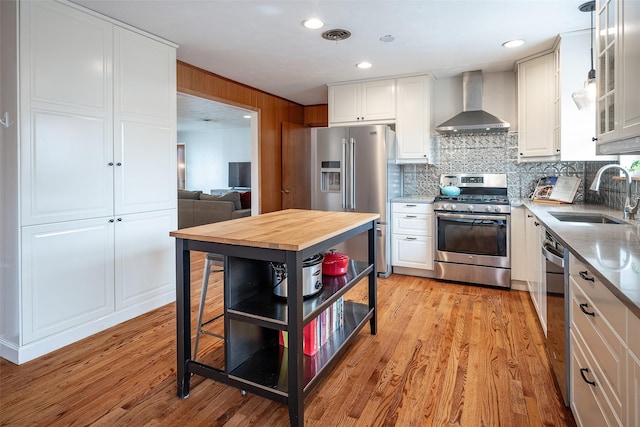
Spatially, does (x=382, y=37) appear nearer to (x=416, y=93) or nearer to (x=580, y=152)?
(x=416, y=93)

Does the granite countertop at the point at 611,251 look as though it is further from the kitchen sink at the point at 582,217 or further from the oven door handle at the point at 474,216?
the oven door handle at the point at 474,216

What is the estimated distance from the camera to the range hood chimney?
13.1 ft

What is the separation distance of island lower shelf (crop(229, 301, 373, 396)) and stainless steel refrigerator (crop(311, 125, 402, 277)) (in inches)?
74.6

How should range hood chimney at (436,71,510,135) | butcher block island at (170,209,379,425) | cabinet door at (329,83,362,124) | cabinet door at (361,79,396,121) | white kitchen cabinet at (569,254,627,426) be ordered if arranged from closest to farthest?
white kitchen cabinet at (569,254,627,426) → butcher block island at (170,209,379,425) → range hood chimney at (436,71,510,135) → cabinet door at (361,79,396,121) → cabinet door at (329,83,362,124)

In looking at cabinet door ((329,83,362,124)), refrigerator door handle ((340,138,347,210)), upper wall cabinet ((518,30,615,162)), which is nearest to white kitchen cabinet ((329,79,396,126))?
cabinet door ((329,83,362,124))

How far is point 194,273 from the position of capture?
4348mm

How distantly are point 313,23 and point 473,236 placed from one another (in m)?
2.51

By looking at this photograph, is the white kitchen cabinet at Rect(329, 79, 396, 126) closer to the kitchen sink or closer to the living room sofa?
the kitchen sink

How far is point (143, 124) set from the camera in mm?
2990

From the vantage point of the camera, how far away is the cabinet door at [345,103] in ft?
14.8

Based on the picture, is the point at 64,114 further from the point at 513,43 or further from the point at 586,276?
the point at 513,43

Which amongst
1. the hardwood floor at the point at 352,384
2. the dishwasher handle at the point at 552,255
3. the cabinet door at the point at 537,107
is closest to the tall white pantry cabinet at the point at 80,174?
the hardwood floor at the point at 352,384

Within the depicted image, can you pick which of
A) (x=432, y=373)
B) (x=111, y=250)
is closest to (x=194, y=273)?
(x=111, y=250)

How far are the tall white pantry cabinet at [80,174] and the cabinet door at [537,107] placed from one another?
3.35m
